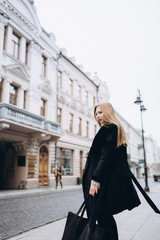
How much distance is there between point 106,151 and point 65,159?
795 inches

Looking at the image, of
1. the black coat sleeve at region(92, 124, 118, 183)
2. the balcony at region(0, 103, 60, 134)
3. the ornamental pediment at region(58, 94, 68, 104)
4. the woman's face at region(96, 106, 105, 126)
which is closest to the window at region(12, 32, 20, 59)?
the balcony at region(0, 103, 60, 134)

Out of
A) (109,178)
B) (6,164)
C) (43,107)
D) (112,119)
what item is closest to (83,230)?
(109,178)

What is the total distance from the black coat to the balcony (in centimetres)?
1166

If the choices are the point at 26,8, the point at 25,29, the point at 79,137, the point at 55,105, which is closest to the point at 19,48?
the point at 25,29

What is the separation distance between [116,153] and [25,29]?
1831 centimetres

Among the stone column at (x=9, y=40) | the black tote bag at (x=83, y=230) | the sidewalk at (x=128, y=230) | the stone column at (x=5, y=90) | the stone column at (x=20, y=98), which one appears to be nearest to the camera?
the black tote bag at (x=83, y=230)

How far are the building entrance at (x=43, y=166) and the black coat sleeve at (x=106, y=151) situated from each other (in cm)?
1626

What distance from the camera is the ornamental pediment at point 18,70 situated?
1596 cm

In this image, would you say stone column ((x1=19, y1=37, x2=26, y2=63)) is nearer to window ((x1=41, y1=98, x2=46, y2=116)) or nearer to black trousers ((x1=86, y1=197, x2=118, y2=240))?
window ((x1=41, y1=98, x2=46, y2=116))

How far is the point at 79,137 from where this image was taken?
2528 centimetres

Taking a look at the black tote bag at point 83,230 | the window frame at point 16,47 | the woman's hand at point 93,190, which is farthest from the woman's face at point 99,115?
the window frame at point 16,47

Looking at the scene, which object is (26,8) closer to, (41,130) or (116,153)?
(41,130)

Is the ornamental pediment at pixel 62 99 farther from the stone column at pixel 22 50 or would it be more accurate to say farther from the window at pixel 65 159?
the stone column at pixel 22 50

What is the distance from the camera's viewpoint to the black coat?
2438mm
